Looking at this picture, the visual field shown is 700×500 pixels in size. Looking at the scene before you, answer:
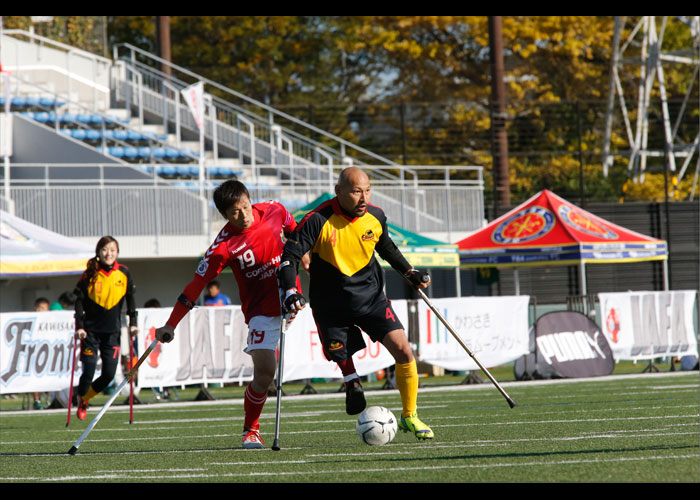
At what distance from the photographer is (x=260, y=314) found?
29.6ft

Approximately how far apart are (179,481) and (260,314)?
2.49 metres

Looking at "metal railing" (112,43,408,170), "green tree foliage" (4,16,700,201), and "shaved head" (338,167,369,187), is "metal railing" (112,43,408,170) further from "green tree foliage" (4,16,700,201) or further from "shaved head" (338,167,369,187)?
"shaved head" (338,167,369,187)

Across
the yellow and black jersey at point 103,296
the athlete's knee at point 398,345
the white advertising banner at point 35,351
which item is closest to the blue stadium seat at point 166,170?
the white advertising banner at point 35,351

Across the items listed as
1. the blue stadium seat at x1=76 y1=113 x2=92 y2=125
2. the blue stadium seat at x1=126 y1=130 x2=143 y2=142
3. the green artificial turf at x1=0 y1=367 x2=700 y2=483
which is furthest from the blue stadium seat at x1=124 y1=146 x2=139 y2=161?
the green artificial turf at x1=0 y1=367 x2=700 y2=483

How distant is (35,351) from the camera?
17.0m

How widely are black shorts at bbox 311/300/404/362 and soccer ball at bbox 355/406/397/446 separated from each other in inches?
21.5

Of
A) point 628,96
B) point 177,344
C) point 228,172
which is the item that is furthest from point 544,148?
point 177,344

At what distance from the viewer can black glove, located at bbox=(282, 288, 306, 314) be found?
27.0 feet

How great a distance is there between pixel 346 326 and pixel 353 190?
1.04 meters

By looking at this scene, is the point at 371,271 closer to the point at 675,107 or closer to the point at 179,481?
the point at 179,481

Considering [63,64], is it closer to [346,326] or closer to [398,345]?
[346,326]

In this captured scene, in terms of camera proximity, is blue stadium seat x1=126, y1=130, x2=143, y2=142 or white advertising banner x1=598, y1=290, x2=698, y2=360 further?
blue stadium seat x1=126, y1=130, x2=143, y2=142

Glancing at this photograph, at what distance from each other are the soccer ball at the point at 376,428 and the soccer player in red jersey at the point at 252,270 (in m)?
0.94

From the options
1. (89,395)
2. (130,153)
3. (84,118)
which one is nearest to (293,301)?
(89,395)
